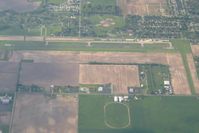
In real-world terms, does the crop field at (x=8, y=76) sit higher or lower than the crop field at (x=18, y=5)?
lower

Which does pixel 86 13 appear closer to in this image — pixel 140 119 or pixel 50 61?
pixel 50 61

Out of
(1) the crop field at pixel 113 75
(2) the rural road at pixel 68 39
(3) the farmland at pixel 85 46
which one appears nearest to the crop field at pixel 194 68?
(3) the farmland at pixel 85 46

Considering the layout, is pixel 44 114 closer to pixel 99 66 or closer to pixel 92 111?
pixel 92 111

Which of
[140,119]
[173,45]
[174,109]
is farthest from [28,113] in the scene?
[173,45]

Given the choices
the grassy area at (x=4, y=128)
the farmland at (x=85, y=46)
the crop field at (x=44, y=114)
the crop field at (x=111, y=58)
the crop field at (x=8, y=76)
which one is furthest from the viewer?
the farmland at (x=85, y=46)

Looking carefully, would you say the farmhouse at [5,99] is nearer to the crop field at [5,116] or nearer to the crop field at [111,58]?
the crop field at [5,116]

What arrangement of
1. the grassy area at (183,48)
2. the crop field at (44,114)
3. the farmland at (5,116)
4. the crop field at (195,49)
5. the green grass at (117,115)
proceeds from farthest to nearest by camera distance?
the crop field at (195,49), the grassy area at (183,48), the green grass at (117,115), the crop field at (44,114), the farmland at (5,116)

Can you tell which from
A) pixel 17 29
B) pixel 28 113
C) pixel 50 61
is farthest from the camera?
pixel 17 29
